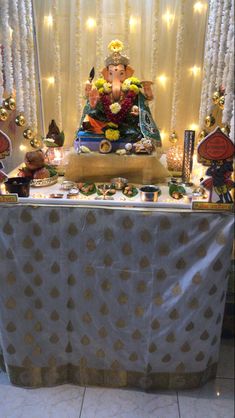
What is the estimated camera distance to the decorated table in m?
1.34

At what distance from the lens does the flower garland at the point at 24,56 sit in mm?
1764

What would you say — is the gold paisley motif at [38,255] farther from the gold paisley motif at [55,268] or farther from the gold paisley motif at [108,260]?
the gold paisley motif at [108,260]

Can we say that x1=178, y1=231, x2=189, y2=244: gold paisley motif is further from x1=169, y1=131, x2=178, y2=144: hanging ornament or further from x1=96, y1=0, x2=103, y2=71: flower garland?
x1=96, y1=0, x2=103, y2=71: flower garland

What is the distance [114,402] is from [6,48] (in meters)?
1.54

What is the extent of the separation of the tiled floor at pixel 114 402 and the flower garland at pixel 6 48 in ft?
4.29

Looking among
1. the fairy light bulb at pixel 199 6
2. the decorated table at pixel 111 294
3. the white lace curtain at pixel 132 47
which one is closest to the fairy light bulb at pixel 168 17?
the white lace curtain at pixel 132 47

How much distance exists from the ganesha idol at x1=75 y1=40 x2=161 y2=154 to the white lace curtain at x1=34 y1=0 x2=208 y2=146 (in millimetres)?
240

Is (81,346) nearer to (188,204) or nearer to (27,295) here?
(27,295)

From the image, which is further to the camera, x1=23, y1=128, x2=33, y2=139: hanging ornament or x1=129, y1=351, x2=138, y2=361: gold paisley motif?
x1=23, y1=128, x2=33, y2=139: hanging ornament

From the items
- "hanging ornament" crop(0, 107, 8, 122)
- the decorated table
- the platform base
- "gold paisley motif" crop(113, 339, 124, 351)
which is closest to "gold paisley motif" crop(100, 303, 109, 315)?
the decorated table

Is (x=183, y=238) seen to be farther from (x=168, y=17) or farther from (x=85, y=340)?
(x=168, y=17)

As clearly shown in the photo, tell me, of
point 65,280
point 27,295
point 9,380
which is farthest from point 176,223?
point 9,380

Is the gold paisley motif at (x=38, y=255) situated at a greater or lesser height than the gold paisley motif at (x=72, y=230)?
lesser

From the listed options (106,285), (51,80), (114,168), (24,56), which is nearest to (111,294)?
(106,285)
